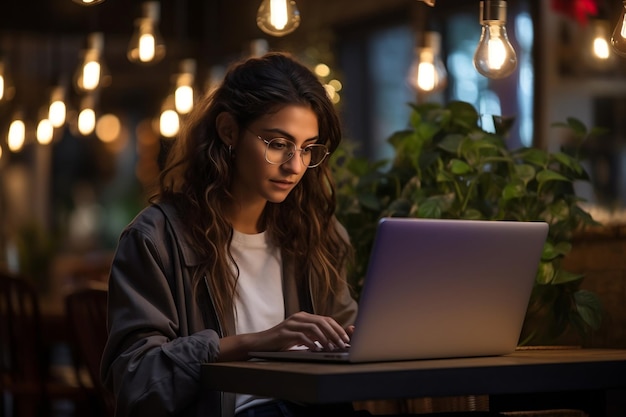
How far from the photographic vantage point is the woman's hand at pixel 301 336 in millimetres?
1982

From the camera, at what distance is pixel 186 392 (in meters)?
2.04

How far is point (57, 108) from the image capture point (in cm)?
600

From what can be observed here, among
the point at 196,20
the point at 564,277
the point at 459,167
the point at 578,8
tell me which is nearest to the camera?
the point at 564,277

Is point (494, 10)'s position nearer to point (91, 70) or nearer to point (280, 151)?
point (280, 151)

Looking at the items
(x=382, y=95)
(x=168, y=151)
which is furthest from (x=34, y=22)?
(x=168, y=151)

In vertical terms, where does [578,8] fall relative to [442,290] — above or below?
above

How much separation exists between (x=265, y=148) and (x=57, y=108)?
12.6 ft

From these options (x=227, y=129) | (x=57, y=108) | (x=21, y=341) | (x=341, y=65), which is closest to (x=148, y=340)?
(x=227, y=129)

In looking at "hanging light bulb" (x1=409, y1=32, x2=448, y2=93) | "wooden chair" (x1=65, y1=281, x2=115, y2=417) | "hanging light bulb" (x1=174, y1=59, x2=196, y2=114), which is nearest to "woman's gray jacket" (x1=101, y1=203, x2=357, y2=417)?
"wooden chair" (x1=65, y1=281, x2=115, y2=417)

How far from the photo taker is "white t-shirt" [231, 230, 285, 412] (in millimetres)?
2406

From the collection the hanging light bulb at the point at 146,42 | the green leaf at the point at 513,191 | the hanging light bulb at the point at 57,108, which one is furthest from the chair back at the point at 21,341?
the green leaf at the point at 513,191

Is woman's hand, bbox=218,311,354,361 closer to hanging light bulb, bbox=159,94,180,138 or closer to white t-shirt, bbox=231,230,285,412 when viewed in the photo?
white t-shirt, bbox=231,230,285,412

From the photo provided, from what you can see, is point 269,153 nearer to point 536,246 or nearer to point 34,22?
point 536,246

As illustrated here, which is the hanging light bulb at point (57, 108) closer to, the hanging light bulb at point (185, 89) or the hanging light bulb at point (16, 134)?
the hanging light bulb at point (16, 134)
